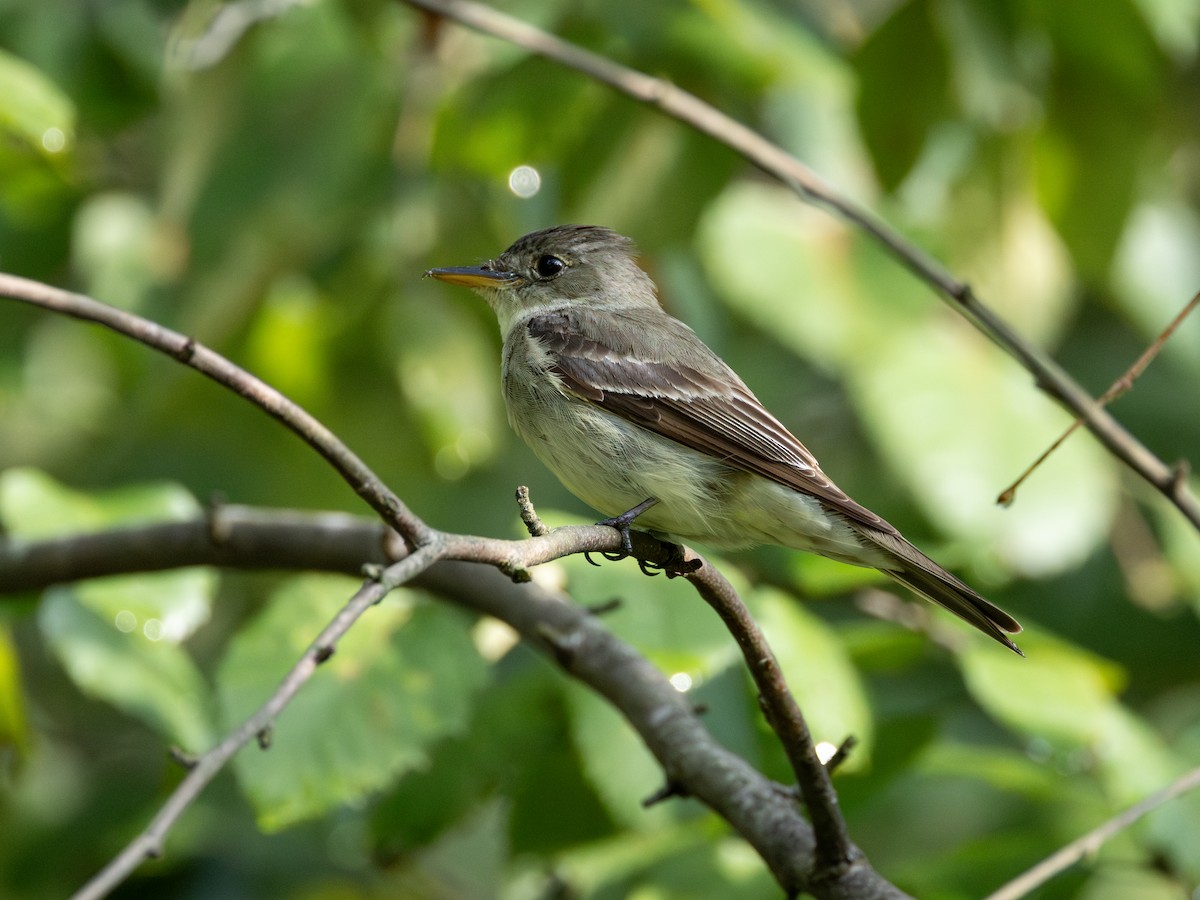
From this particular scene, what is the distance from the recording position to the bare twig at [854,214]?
3.24m

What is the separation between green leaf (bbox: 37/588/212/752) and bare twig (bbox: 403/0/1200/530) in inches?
76.9

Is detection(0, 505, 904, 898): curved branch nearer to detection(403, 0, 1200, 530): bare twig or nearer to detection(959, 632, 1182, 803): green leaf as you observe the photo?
detection(959, 632, 1182, 803): green leaf

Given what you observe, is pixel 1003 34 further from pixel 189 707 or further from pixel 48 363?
pixel 48 363

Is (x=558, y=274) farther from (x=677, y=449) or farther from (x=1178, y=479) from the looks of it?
(x=1178, y=479)

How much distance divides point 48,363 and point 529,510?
12.6ft

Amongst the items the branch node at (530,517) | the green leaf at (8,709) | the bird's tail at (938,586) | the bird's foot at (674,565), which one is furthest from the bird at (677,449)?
the green leaf at (8,709)

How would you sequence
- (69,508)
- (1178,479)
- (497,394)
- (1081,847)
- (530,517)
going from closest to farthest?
(530,517), (1081,847), (1178,479), (69,508), (497,394)

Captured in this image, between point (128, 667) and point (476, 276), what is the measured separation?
1.70 meters

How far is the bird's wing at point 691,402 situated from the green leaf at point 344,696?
0.82 metres

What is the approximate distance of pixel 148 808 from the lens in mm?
4934

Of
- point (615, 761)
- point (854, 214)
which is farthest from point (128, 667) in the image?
point (854, 214)

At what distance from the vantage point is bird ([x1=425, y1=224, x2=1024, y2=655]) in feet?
12.0

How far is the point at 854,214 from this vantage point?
11.8ft

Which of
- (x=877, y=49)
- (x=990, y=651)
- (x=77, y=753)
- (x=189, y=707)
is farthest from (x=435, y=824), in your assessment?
(x=77, y=753)
